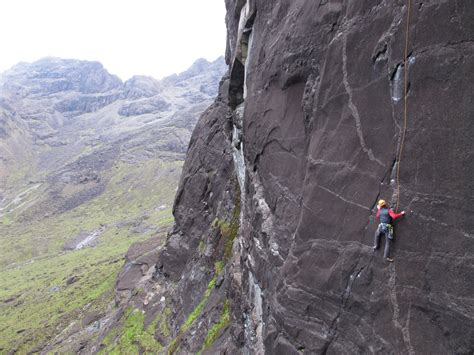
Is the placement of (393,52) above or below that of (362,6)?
below

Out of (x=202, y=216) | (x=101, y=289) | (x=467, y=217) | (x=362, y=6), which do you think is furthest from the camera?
(x=101, y=289)

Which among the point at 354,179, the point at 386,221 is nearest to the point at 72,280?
the point at 354,179

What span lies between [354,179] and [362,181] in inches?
17.6

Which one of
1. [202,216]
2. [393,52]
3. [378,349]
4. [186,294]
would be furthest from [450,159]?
[202,216]

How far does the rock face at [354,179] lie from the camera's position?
40.5 ft

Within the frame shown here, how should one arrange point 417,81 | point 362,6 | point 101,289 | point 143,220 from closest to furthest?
point 417,81, point 362,6, point 101,289, point 143,220

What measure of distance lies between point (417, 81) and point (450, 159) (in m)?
2.80

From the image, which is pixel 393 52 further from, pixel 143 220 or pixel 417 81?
pixel 143 220

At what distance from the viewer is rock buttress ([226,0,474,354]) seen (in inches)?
484

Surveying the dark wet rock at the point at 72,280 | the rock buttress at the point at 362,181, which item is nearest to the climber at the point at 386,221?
the rock buttress at the point at 362,181

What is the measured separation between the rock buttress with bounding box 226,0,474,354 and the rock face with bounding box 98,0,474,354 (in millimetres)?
47

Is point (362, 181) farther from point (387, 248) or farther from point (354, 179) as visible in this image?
point (387, 248)

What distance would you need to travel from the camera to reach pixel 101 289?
82.7 meters

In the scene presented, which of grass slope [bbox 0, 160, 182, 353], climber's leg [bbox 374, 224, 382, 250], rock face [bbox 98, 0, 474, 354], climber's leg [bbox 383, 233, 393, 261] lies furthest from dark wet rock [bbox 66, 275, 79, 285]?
climber's leg [bbox 383, 233, 393, 261]
